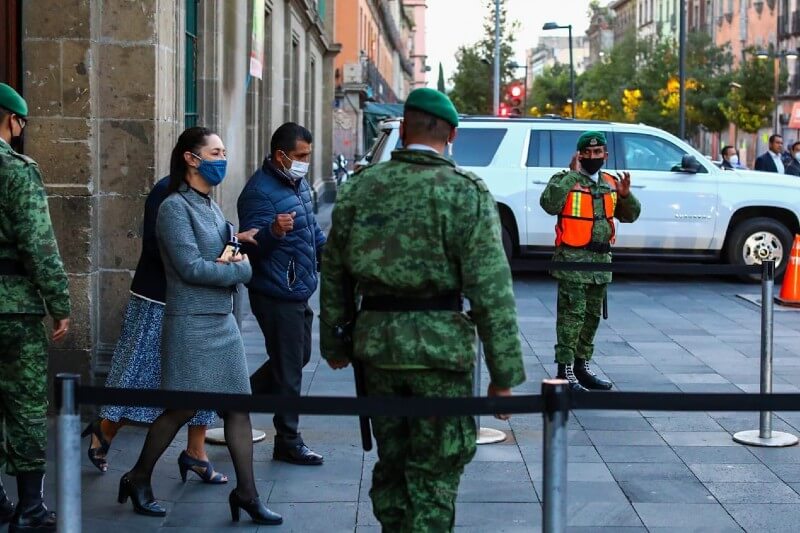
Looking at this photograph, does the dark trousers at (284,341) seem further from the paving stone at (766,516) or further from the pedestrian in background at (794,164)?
the pedestrian in background at (794,164)

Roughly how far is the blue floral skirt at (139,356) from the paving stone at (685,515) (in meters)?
2.12

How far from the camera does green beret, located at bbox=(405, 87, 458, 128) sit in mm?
4492

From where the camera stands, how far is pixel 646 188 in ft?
53.8

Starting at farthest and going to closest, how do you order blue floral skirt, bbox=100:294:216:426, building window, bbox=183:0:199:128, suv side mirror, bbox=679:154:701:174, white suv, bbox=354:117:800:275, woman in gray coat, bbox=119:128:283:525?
1. white suv, bbox=354:117:800:275
2. suv side mirror, bbox=679:154:701:174
3. building window, bbox=183:0:199:128
4. blue floral skirt, bbox=100:294:216:426
5. woman in gray coat, bbox=119:128:283:525

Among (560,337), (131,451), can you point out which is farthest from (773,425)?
(131,451)

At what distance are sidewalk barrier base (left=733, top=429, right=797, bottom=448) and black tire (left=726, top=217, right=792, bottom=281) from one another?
29.7 feet

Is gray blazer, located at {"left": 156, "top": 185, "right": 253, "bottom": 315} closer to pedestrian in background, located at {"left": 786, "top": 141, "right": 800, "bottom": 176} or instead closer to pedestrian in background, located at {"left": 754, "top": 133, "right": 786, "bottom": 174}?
pedestrian in background, located at {"left": 754, "top": 133, "right": 786, "bottom": 174}

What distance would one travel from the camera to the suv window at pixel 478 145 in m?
16.7

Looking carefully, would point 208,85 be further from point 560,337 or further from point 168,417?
point 168,417

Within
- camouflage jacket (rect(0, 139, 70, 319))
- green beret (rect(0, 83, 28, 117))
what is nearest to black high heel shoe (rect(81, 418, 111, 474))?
camouflage jacket (rect(0, 139, 70, 319))

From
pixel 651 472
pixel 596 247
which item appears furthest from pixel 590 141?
pixel 651 472

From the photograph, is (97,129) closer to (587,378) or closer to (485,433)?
(485,433)

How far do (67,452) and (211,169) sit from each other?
2.15 meters

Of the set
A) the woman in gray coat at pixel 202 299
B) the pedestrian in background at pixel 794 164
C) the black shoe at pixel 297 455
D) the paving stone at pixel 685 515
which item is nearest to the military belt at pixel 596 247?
the black shoe at pixel 297 455
